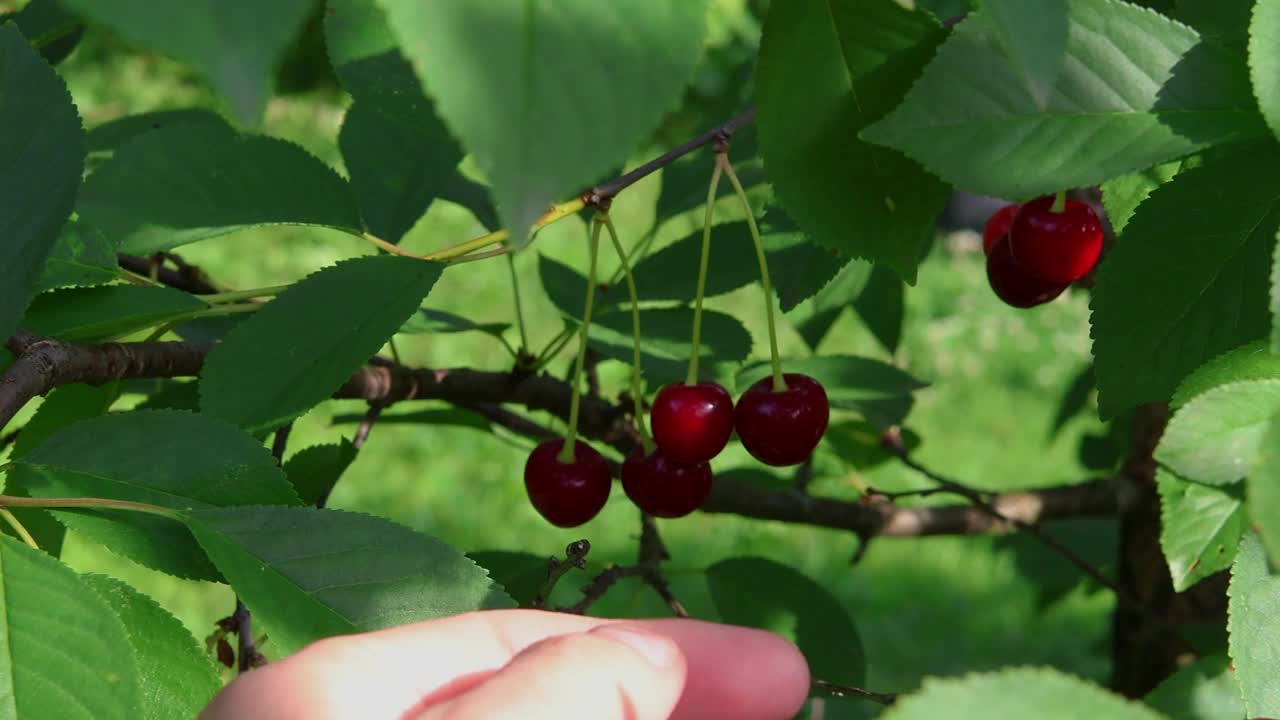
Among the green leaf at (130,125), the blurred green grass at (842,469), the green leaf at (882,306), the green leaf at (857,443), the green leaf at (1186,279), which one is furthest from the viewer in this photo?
the blurred green grass at (842,469)

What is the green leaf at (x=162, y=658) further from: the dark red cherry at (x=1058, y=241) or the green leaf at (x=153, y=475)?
the dark red cherry at (x=1058, y=241)

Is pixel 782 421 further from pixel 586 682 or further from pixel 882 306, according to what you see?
pixel 882 306

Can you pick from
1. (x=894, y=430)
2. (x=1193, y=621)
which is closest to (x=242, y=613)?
(x=894, y=430)

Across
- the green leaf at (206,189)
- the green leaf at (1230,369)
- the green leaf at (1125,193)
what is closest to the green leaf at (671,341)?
the green leaf at (206,189)

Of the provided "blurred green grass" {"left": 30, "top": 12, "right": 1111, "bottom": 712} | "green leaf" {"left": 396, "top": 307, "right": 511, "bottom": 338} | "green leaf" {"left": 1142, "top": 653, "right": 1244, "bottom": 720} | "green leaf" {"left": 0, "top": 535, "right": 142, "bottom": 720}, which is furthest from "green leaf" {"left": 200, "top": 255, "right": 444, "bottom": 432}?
"blurred green grass" {"left": 30, "top": 12, "right": 1111, "bottom": 712}

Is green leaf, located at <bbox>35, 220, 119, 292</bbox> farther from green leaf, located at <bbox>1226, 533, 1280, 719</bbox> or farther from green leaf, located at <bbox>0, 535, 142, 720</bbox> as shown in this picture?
green leaf, located at <bbox>1226, 533, 1280, 719</bbox>
